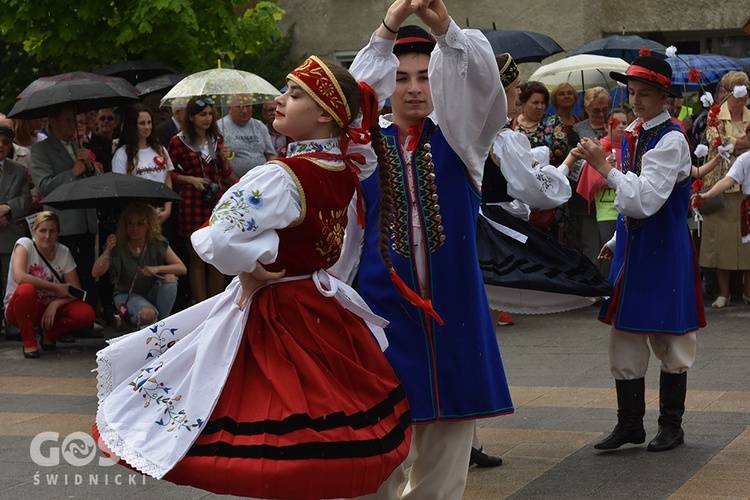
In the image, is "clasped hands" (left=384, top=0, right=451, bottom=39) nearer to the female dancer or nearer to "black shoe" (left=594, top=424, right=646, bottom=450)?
the female dancer

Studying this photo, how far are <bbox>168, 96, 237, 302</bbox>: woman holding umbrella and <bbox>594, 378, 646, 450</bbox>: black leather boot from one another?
5577 millimetres

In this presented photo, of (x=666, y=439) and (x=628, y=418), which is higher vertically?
(x=628, y=418)

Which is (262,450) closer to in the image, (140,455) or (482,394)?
(140,455)

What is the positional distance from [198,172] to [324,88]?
7077mm

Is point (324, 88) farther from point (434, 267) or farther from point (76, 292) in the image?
point (76, 292)

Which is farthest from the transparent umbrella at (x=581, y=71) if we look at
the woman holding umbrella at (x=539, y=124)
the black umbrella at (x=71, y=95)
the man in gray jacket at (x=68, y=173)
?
the man in gray jacket at (x=68, y=173)

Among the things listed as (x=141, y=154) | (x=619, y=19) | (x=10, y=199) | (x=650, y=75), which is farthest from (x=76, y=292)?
(x=619, y=19)

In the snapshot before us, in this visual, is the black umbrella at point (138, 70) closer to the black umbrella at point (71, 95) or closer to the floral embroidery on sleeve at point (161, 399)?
the black umbrella at point (71, 95)

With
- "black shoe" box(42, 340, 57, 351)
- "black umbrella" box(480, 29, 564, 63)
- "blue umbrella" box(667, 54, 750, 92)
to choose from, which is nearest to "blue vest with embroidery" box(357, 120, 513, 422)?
"black shoe" box(42, 340, 57, 351)

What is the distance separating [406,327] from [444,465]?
20.2 inches

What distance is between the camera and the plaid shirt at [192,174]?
10.9 metres

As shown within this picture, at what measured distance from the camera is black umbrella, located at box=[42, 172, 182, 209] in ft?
31.1

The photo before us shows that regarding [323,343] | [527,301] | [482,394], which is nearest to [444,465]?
[482,394]

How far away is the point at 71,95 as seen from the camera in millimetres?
10375
